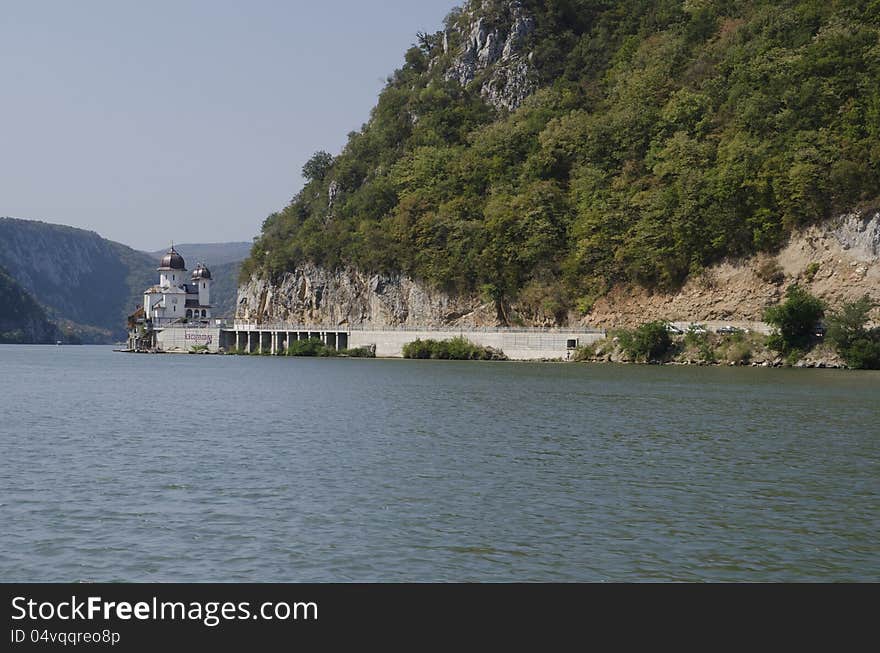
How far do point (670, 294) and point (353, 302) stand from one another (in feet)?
176

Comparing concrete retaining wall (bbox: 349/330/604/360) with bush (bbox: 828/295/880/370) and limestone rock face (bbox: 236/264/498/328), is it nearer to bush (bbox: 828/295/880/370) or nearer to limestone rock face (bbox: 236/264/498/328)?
limestone rock face (bbox: 236/264/498/328)

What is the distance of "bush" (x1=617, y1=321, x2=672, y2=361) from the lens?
341 ft

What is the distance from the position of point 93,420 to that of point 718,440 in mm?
26758

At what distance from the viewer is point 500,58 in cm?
17150

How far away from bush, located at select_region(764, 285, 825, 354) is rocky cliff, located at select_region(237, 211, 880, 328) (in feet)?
14.0

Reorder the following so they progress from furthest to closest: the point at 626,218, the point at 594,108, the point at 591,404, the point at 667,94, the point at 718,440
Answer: the point at 594,108
the point at 667,94
the point at 626,218
the point at 591,404
the point at 718,440

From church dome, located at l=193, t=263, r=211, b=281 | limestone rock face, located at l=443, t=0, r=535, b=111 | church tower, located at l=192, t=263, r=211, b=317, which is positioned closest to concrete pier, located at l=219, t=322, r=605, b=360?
church tower, located at l=192, t=263, r=211, b=317

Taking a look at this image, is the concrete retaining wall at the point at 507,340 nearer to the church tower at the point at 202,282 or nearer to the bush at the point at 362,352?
the bush at the point at 362,352

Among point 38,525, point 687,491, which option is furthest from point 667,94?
point 38,525

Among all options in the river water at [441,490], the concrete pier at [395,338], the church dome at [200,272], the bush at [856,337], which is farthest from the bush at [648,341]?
the church dome at [200,272]

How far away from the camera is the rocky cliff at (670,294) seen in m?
100

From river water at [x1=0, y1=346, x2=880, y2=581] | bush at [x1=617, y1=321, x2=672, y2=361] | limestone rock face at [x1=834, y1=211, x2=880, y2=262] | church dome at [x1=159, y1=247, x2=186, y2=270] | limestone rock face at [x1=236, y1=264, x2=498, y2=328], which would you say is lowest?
river water at [x1=0, y1=346, x2=880, y2=581]
